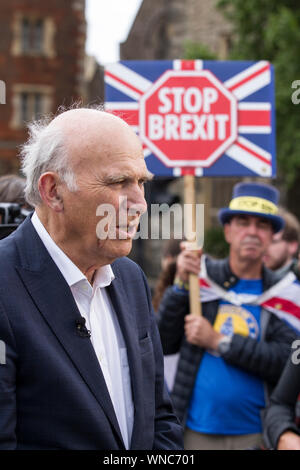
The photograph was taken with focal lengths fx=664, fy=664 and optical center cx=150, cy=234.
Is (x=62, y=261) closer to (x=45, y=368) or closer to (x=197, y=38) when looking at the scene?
(x=45, y=368)

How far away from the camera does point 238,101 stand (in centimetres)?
380

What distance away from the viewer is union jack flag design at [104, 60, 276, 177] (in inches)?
149

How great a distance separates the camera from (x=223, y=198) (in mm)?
20000

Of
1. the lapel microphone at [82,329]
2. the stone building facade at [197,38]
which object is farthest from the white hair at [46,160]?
the stone building facade at [197,38]

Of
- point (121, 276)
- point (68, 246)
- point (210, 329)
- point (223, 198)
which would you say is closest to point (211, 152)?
point (210, 329)

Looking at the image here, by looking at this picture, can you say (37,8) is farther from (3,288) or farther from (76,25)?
(3,288)

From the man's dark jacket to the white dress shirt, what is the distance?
167 cm

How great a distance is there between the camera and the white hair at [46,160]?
1859 mm

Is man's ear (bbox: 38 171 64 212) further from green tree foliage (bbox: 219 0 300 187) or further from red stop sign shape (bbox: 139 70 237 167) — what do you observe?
green tree foliage (bbox: 219 0 300 187)

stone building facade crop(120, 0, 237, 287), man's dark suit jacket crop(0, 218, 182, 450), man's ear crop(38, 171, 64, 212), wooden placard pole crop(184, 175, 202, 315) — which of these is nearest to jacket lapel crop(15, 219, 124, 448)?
man's dark suit jacket crop(0, 218, 182, 450)

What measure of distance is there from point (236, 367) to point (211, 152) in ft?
3.97

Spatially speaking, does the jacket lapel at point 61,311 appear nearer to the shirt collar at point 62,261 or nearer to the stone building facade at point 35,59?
the shirt collar at point 62,261

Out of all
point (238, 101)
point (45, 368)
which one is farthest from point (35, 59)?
point (45, 368)

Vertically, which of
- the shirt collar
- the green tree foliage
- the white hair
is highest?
the green tree foliage
